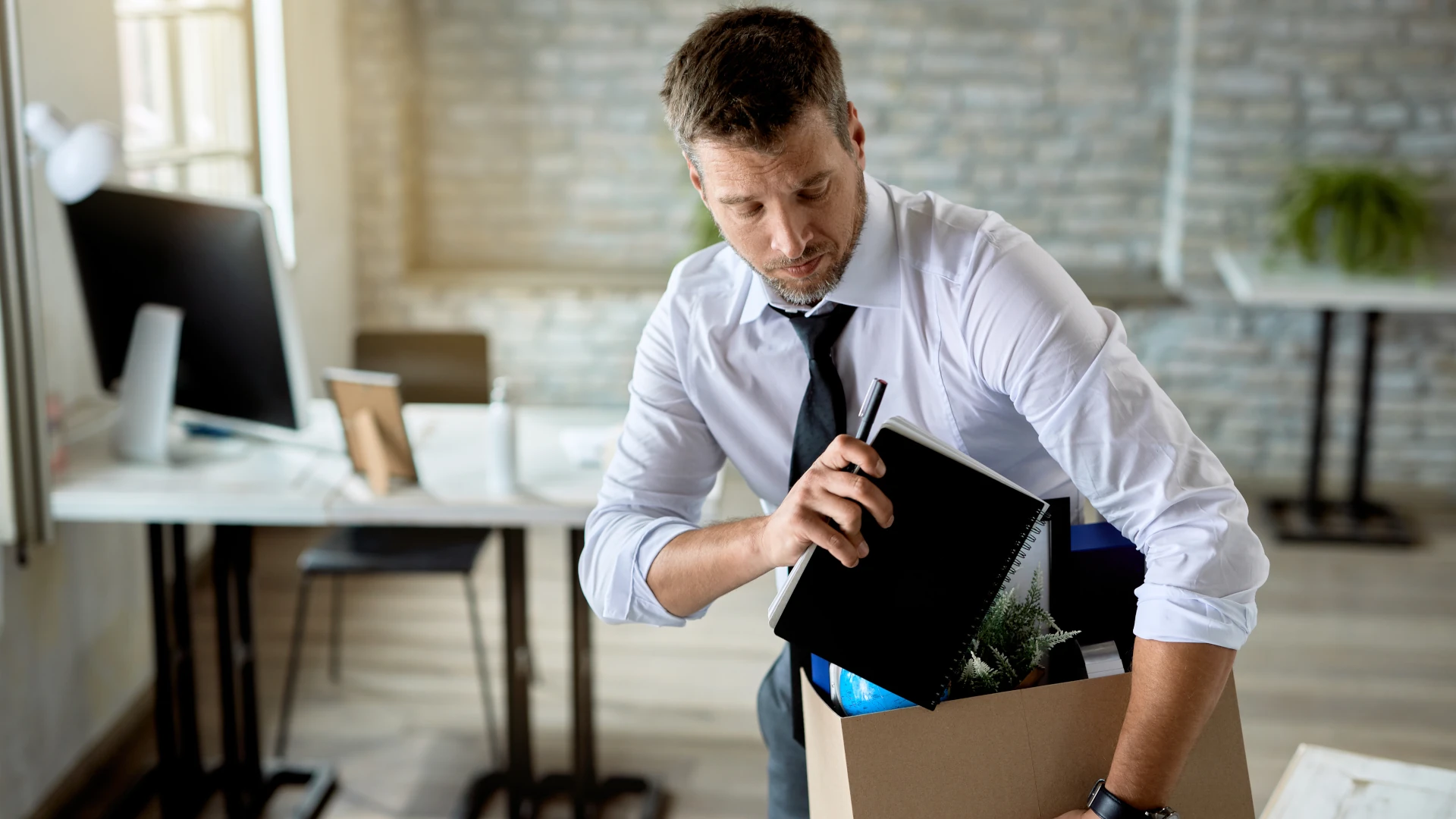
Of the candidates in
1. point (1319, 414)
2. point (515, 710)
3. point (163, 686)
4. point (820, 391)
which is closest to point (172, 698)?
point (163, 686)

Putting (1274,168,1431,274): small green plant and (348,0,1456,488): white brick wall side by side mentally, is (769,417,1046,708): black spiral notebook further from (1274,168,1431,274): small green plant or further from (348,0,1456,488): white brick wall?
(348,0,1456,488): white brick wall

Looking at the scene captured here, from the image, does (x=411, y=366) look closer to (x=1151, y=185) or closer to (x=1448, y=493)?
(x=1151, y=185)

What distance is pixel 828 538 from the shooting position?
1069mm

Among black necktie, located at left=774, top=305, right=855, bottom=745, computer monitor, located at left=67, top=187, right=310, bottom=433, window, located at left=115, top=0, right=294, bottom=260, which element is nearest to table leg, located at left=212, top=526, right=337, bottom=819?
computer monitor, located at left=67, top=187, right=310, bottom=433

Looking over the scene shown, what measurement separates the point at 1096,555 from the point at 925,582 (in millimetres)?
196

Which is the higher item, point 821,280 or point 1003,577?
point 821,280

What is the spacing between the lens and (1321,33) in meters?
4.40

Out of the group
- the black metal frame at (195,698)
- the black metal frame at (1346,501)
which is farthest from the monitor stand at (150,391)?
the black metal frame at (1346,501)

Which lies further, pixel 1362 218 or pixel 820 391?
pixel 1362 218

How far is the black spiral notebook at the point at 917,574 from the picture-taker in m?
1.04

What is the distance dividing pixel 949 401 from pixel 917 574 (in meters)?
0.28

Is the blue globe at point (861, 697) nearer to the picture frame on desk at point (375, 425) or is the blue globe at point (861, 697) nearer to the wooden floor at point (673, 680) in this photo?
the picture frame on desk at point (375, 425)

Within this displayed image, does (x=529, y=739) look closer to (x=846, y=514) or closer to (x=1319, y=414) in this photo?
(x=846, y=514)

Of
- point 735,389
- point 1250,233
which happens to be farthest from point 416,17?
point 735,389
